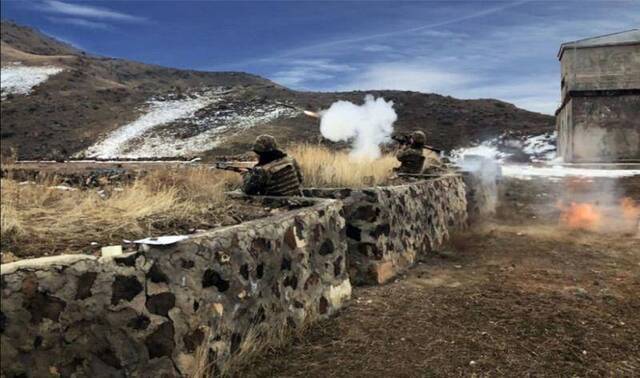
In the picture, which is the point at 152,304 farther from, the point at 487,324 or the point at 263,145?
the point at 263,145

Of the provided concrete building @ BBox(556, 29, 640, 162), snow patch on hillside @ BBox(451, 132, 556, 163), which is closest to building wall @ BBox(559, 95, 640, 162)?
concrete building @ BBox(556, 29, 640, 162)

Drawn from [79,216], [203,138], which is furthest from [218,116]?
[79,216]

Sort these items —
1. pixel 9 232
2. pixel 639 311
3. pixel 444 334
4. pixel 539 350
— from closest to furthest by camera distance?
pixel 9 232
pixel 539 350
pixel 444 334
pixel 639 311

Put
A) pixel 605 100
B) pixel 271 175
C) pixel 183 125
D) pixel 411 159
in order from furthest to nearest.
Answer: pixel 183 125
pixel 605 100
pixel 411 159
pixel 271 175

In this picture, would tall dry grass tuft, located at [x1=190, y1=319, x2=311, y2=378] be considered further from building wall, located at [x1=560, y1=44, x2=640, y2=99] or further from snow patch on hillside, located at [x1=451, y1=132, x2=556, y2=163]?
snow patch on hillside, located at [x1=451, y1=132, x2=556, y2=163]

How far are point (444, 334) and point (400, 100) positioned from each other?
4751 cm

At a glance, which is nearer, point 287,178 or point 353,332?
point 353,332

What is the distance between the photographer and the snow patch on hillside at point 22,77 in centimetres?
5418

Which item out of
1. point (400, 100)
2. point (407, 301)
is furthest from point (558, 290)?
point (400, 100)

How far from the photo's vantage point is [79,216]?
16.2ft

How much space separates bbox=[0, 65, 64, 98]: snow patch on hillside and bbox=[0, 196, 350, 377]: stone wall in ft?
184

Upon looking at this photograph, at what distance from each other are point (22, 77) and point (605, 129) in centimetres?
5548

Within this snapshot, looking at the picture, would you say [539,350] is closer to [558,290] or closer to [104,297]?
[558,290]

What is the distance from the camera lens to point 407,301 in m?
7.07
